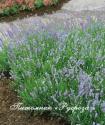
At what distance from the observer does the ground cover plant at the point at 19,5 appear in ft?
38.2

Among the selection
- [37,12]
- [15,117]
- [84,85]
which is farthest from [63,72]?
[37,12]

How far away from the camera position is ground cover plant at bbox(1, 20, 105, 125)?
428 centimetres

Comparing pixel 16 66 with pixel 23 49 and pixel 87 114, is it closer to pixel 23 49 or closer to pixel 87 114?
pixel 23 49

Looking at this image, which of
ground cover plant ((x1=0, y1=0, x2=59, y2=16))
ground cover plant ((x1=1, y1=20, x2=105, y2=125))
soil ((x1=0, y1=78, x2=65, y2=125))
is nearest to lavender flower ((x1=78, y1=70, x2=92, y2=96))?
ground cover plant ((x1=1, y1=20, x2=105, y2=125))

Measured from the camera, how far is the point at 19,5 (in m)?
11.9

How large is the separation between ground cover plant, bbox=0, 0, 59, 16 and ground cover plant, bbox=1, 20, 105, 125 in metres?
5.98

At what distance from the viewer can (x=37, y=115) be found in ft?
15.3

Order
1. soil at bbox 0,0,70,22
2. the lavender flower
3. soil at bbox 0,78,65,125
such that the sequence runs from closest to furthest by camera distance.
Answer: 1. the lavender flower
2. soil at bbox 0,78,65,125
3. soil at bbox 0,0,70,22

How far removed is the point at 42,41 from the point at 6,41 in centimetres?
51

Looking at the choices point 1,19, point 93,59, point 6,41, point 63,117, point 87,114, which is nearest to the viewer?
point 87,114

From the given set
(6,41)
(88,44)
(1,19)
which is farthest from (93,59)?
(1,19)

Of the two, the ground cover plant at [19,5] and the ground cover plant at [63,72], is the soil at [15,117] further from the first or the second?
the ground cover plant at [19,5]

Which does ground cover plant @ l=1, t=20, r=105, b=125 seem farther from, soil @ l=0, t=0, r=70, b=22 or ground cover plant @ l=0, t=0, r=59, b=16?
ground cover plant @ l=0, t=0, r=59, b=16

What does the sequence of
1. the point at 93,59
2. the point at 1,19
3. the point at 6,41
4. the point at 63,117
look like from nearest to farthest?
the point at 63,117
the point at 93,59
the point at 6,41
the point at 1,19
